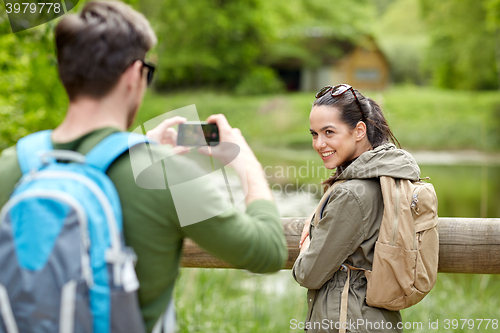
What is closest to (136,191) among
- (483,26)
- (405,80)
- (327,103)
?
(327,103)

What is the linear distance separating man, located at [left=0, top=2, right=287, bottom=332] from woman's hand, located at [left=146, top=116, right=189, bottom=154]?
202 millimetres

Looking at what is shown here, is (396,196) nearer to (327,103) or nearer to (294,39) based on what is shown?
(327,103)

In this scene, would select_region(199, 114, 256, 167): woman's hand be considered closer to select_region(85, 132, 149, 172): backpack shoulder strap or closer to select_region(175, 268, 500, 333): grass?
select_region(85, 132, 149, 172): backpack shoulder strap

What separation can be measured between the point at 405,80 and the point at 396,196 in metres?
45.1

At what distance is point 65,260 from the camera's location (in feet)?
3.12

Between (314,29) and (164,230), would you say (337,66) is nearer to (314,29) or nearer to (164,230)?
(314,29)

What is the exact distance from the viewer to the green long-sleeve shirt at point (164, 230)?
1034mm

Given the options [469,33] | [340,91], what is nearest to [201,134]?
[340,91]

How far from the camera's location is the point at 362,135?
76.0 inches

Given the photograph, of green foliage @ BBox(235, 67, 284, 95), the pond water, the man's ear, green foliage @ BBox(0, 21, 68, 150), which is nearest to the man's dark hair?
the man's ear

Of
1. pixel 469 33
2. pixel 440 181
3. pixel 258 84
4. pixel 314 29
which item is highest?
pixel 469 33

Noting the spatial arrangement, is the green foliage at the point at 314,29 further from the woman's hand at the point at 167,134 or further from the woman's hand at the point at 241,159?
the woman's hand at the point at 241,159

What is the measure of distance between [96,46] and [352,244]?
3.60ft

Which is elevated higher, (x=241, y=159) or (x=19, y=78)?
(x=241, y=159)
